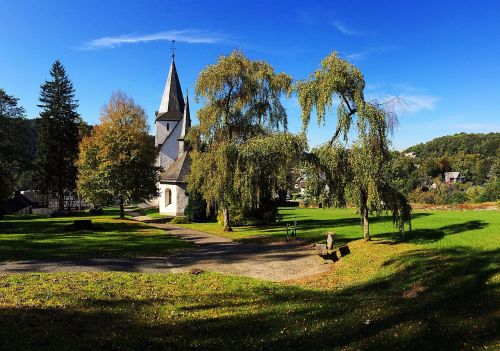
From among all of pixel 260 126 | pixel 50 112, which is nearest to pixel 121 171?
pixel 260 126

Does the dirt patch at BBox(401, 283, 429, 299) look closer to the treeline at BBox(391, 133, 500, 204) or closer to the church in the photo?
the treeline at BBox(391, 133, 500, 204)

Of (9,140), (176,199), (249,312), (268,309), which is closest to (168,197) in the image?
(176,199)

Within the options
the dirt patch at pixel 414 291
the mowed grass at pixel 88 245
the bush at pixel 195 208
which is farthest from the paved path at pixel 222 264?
the bush at pixel 195 208

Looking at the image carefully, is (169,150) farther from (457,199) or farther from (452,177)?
(452,177)

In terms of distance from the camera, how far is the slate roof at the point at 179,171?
149ft

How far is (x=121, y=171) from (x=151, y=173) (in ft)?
11.7

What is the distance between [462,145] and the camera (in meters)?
168

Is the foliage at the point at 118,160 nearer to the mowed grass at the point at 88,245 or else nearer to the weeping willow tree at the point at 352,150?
the mowed grass at the point at 88,245

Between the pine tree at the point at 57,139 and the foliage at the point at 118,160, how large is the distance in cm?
1574

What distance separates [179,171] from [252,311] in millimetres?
37459

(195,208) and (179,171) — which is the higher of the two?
(179,171)

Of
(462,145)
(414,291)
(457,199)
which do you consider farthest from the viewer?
(462,145)

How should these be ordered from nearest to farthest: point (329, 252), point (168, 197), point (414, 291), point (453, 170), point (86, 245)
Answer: point (414, 291) < point (329, 252) < point (86, 245) < point (168, 197) < point (453, 170)

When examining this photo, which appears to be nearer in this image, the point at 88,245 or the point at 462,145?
the point at 88,245
